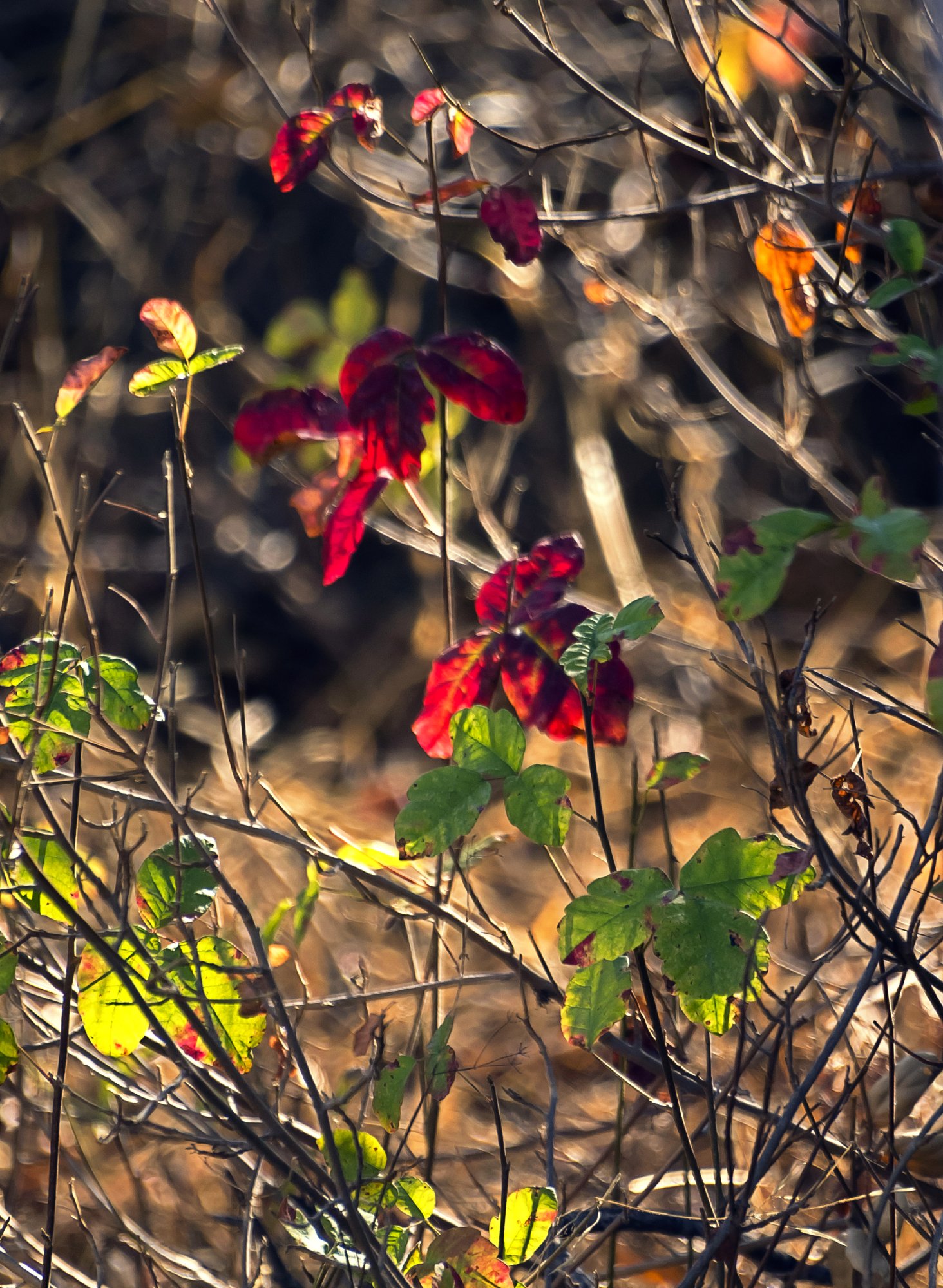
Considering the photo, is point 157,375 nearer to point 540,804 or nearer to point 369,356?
point 369,356

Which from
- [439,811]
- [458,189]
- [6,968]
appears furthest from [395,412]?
[6,968]

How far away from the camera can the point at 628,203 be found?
3486 millimetres

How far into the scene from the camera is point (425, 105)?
3.81 feet

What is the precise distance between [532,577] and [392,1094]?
0.49 meters

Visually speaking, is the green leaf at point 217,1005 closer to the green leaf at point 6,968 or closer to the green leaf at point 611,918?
the green leaf at point 6,968

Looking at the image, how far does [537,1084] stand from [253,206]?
3.78m

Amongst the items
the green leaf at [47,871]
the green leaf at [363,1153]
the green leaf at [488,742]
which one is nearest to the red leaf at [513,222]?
the green leaf at [488,742]

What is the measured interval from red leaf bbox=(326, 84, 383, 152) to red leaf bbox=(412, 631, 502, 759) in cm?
52

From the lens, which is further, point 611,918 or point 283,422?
point 283,422

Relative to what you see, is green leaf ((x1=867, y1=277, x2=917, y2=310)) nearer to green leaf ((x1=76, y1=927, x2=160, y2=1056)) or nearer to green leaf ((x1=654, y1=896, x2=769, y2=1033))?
green leaf ((x1=654, y1=896, x2=769, y2=1033))

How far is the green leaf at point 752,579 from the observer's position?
0.71 m

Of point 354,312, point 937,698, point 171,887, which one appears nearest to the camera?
point 937,698

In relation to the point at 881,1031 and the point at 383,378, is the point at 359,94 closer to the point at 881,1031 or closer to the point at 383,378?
the point at 383,378

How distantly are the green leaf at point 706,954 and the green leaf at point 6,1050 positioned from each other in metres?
0.56
